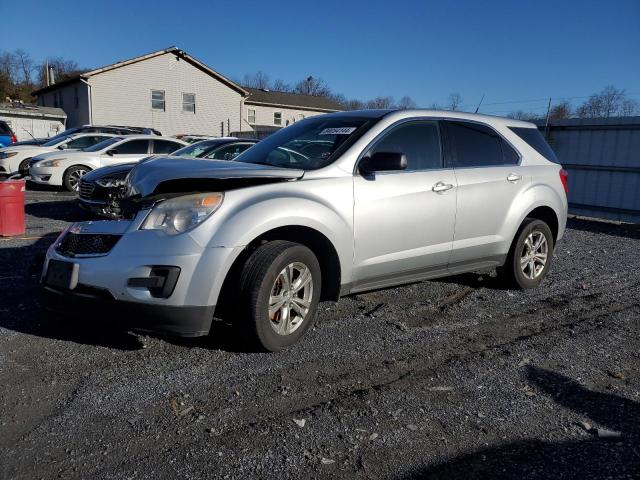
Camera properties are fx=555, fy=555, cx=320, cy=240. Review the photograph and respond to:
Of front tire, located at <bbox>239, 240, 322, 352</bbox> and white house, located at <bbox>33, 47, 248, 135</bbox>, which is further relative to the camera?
white house, located at <bbox>33, 47, 248, 135</bbox>

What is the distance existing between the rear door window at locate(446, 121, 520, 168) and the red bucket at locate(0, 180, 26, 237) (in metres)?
6.28

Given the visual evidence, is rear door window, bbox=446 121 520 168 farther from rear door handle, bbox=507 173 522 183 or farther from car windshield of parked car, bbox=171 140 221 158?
car windshield of parked car, bbox=171 140 221 158

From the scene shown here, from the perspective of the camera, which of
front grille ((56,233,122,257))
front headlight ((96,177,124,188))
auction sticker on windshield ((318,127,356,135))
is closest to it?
front grille ((56,233,122,257))

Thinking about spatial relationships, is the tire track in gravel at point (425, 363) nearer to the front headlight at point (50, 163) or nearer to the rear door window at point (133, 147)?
the rear door window at point (133, 147)

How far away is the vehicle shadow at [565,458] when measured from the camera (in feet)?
8.57

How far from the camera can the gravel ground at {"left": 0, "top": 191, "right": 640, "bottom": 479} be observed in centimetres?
268

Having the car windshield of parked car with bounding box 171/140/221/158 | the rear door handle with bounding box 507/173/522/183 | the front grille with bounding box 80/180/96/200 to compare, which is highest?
the car windshield of parked car with bounding box 171/140/221/158

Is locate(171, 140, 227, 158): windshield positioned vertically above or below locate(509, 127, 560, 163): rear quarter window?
below

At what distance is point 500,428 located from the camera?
3055 millimetres

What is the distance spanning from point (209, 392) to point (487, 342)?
227 centimetres

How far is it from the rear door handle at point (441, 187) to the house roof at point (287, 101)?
38.7 metres

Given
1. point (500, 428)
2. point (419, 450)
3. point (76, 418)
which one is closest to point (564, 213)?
point (500, 428)

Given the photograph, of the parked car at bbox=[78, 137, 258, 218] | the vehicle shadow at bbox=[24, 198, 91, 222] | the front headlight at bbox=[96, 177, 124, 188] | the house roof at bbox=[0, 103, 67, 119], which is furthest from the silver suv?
the house roof at bbox=[0, 103, 67, 119]

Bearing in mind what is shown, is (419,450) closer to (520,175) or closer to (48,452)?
(48,452)
